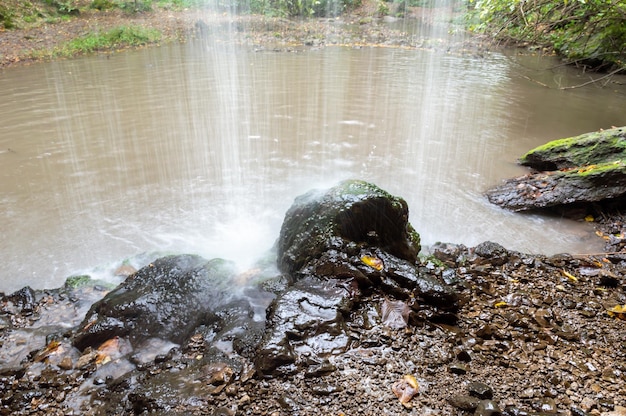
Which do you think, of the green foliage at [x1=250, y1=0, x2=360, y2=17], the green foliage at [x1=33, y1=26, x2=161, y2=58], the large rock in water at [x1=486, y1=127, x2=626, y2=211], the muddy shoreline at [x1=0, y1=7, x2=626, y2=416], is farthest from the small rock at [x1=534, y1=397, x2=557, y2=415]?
the green foliage at [x1=250, y1=0, x2=360, y2=17]

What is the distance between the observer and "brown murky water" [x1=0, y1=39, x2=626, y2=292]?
526cm

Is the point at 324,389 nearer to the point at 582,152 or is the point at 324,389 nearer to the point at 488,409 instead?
the point at 488,409

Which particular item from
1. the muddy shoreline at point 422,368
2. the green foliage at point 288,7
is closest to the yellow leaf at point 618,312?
the muddy shoreline at point 422,368

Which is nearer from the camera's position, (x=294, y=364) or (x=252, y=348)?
(x=294, y=364)

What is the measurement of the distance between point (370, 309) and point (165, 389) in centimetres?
156

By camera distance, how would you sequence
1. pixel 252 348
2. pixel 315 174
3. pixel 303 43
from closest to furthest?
pixel 252 348 → pixel 315 174 → pixel 303 43

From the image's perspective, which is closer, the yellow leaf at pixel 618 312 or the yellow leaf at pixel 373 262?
the yellow leaf at pixel 618 312

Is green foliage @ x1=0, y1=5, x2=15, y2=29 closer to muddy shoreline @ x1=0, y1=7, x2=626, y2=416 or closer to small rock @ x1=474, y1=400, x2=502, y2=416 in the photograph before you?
muddy shoreline @ x1=0, y1=7, x2=626, y2=416

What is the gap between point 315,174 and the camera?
22.6 ft

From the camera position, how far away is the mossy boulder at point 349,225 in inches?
147

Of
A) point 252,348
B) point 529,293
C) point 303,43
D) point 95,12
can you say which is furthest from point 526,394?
point 95,12

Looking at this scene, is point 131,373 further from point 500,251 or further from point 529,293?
point 500,251

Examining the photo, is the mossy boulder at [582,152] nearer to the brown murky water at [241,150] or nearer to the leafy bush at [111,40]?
the brown murky water at [241,150]

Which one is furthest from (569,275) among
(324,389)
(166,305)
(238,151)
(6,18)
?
(6,18)
